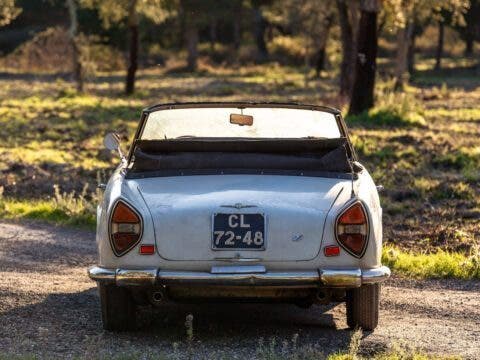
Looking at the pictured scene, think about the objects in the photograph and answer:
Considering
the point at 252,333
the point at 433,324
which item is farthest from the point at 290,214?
the point at 433,324

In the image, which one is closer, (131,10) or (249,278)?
(249,278)

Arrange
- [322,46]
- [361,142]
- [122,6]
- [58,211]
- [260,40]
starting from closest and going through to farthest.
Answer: [58,211] < [361,142] < [122,6] < [322,46] < [260,40]

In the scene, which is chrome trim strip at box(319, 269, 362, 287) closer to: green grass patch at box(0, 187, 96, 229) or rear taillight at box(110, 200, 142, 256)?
rear taillight at box(110, 200, 142, 256)

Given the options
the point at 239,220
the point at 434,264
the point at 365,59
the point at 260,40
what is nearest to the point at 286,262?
the point at 239,220

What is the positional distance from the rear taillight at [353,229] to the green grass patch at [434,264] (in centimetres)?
353

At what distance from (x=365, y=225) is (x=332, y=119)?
1.81 meters

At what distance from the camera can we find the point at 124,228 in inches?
293

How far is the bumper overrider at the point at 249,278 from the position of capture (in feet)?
23.6

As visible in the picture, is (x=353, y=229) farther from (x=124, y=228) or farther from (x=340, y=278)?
(x=124, y=228)

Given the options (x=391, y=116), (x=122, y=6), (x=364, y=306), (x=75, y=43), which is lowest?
(x=391, y=116)

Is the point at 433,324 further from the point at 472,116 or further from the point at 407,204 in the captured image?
the point at 472,116

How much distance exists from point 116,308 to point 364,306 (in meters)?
1.61

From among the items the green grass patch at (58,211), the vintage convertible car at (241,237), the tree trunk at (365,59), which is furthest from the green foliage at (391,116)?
the vintage convertible car at (241,237)

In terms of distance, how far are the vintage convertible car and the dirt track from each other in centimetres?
28
